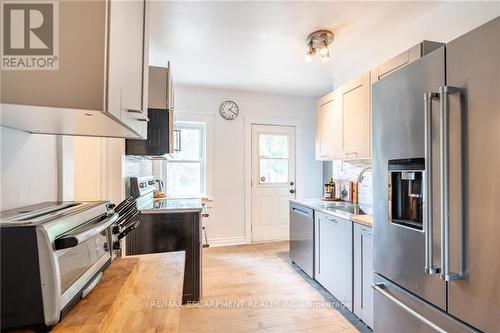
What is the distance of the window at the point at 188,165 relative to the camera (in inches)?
155

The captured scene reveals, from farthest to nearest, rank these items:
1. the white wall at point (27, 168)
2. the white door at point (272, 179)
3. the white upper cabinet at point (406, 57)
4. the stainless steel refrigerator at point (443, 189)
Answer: the white door at point (272, 179), the white upper cabinet at point (406, 57), the stainless steel refrigerator at point (443, 189), the white wall at point (27, 168)

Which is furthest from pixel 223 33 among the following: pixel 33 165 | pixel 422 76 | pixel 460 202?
pixel 460 202

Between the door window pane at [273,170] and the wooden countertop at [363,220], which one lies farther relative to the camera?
the door window pane at [273,170]

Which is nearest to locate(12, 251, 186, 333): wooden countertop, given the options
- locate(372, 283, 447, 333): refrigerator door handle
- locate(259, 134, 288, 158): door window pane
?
locate(372, 283, 447, 333): refrigerator door handle

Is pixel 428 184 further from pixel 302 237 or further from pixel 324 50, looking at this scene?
pixel 302 237

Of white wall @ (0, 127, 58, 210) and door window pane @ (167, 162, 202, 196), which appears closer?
white wall @ (0, 127, 58, 210)

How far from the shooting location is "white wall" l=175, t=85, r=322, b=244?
396 centimetres

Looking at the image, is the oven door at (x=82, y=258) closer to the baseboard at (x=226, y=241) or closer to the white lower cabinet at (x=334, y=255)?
the white lower cabinet at (x=334, y=255)

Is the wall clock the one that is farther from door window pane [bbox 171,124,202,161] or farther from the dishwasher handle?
the dishwasher handle

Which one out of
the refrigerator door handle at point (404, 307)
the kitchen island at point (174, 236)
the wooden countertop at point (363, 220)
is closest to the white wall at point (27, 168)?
the kitchen island at point (174, 236)

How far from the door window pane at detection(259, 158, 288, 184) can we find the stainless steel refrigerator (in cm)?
281

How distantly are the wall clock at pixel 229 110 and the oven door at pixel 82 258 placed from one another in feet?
10.6

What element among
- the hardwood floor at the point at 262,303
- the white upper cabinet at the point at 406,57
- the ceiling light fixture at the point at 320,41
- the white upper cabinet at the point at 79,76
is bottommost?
the hardwood floor at the point at 262,303

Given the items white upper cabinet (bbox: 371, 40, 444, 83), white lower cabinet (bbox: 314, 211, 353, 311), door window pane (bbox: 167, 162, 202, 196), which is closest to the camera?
white upper cabinet (bbox: 371, 40, 444, 83)
